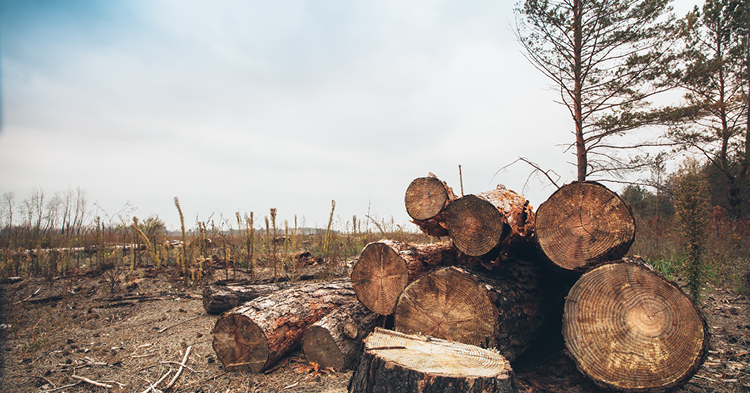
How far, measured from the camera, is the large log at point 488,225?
9.04 ft

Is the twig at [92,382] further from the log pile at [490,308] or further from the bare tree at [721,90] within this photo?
the bare tree at [721,90]

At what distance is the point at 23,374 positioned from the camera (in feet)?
9.52

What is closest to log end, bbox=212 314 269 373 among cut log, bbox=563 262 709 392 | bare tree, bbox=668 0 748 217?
cut log, bbox=563 262 709 392

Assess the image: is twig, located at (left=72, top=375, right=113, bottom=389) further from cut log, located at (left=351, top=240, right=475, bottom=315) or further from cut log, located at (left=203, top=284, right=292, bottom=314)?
cut log, located at (left=351, top=240, right=475, bottom=315)

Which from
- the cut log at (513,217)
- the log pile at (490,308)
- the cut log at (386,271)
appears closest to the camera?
the log pile at (490,308)

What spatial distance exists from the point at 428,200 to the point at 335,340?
4.82 feet

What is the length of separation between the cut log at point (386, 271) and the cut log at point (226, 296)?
1.86 m

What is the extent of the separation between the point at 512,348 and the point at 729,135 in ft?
46.2

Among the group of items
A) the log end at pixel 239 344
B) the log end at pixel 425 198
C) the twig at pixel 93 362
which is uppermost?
the log end at pixel 425 198

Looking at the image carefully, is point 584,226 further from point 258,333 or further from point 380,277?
point 258,333

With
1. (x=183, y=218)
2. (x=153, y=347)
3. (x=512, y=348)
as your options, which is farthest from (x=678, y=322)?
(x=183, y=218)

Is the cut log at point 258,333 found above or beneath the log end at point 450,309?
beneath

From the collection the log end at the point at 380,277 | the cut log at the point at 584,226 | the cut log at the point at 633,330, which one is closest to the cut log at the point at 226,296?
the log end at the point at 380,277

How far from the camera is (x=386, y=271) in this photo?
3102mm
